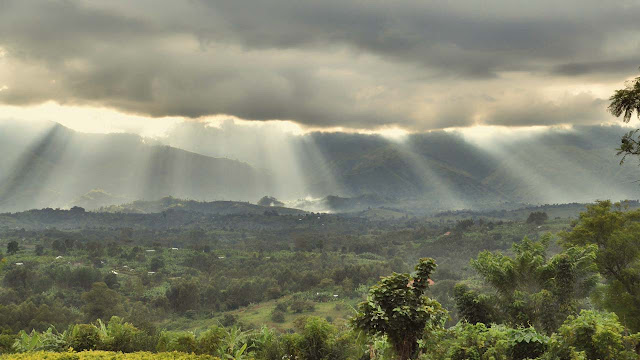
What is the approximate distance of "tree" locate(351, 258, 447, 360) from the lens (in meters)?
15.4

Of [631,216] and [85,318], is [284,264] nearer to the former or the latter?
[85,318]

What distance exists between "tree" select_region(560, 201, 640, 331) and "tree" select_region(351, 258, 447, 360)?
1596 centimetres

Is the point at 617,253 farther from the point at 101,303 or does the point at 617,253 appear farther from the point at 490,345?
the point at 101,303

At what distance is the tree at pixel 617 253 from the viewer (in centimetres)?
2659

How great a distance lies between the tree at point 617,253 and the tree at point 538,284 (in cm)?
A: 380

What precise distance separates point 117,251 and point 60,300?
64.0 m

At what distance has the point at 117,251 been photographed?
157625mm

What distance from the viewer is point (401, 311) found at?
49.4 feet

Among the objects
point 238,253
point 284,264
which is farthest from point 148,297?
point 238,253

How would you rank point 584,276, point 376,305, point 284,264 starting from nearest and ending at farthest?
point 376,305, point 584,276, point 284,264

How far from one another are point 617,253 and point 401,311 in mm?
19992

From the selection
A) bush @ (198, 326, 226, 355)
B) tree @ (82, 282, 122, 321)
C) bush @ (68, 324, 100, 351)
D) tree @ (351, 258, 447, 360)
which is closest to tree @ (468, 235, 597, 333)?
tree @ (351, 258, 447, 360)

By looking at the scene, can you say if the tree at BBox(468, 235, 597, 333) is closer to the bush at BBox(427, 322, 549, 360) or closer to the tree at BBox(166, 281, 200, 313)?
the bush at BBox(427, 322, 549, 360)

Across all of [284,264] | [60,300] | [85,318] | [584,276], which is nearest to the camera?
[584,276]
